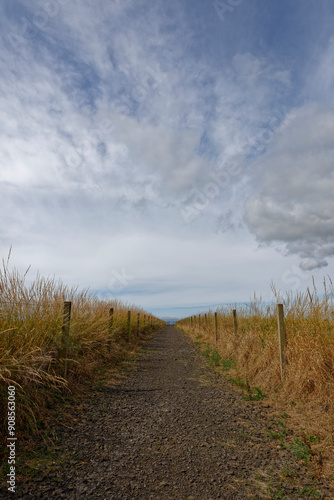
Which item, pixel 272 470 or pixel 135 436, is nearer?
pixel 272 470

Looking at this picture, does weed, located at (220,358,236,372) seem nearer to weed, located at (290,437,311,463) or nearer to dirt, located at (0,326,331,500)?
dirt, located at (0,326,331,500)

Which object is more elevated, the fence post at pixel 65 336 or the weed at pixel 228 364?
the fence post at pixel 65 336

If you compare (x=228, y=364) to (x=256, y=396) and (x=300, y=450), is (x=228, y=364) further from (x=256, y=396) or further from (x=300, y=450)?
(x=300, y=450)

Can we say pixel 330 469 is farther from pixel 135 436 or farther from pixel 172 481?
pixel 135 436

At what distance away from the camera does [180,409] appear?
4.77 metres

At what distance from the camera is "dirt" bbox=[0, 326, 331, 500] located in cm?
254

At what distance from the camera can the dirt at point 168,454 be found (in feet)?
8.32

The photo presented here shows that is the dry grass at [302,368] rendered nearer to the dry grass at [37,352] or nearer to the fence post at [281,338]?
the fence post at [281,338]

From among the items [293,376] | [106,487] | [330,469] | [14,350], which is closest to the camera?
[106,487]

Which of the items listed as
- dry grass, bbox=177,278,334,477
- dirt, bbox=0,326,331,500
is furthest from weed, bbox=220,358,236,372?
dirt, bbox=0,326,331,500

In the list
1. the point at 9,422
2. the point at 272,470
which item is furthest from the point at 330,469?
the point at 9,422

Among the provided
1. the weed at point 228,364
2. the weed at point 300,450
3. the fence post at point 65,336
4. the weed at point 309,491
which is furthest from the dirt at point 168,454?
the weed at point 228,364

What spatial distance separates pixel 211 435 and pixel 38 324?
10.7 ft

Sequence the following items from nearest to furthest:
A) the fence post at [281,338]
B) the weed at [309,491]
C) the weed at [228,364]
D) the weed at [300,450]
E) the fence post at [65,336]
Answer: the weed at [309,491], the weed at [300,450], the fence post at [65,336], the fence post at [281,338], the weed at [228,364]
